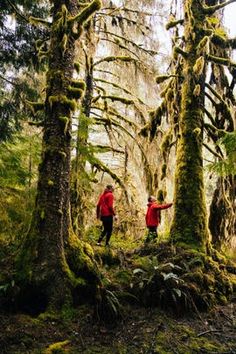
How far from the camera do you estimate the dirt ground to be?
523 cm

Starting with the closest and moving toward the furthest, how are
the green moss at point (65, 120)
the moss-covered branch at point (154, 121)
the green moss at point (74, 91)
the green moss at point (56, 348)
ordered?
the green moss at point (56, 348), the green moss at point (65, 120), the green moss at point (74, 91), the moss-covered branch at point (154, 121)

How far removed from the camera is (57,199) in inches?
265

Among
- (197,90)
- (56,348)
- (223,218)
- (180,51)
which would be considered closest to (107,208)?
(223,218)

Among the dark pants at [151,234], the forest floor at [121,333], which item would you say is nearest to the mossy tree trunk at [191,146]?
the dark pants at [151,234]

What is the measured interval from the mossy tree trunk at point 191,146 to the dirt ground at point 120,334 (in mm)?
2701

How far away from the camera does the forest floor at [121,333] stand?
17.2ft

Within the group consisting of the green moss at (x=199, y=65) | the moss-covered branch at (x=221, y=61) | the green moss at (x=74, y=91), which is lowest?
the green moss at (x=74, y=91)

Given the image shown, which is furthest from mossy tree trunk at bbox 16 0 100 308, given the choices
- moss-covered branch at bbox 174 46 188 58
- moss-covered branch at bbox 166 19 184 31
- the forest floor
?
moss-covered branch at bbox 166 19 184 31

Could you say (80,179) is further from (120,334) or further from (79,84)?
(120,334)

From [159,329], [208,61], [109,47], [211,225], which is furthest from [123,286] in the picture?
[109,47]

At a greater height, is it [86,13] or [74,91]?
[86,13]

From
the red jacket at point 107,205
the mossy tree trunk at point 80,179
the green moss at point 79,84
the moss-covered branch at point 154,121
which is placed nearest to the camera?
the green moss at point 79,84

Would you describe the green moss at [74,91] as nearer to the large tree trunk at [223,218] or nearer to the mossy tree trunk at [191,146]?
the mossy tree trunk at [191,146]

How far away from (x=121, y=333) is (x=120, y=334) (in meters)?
0.03
